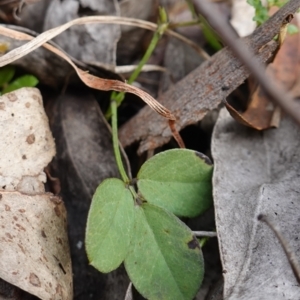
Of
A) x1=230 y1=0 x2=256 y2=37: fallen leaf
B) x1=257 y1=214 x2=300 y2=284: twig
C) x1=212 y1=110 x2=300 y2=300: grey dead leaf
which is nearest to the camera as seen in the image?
x1=257 y1=214 x2=300 y2=284: twig

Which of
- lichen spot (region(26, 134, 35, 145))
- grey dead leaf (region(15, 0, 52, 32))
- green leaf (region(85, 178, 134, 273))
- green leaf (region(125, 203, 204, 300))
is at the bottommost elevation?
green leaf (region(125, 203, 204, 300))

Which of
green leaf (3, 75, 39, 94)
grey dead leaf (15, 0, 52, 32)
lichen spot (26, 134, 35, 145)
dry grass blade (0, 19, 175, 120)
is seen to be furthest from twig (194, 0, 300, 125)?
grey dead leaf (15, 0, 52, 32)

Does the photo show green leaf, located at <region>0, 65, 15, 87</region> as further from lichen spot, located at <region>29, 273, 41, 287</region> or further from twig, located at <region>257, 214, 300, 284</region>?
twig, located at <region>257, 214, 300, 284</region>

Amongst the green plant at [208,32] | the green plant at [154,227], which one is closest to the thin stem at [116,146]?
the green plant at [154,227]

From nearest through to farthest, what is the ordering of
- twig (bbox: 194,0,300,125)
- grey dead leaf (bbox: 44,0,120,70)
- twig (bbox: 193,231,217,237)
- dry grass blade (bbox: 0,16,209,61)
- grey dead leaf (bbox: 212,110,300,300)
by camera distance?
twig (bbox: 194,0,300,125) < grey dead leaf (bbox: 212,110,300,300) < twig (bbox: 193,231,217,237) < dry grass blade (bbox: 0,16,209,61) < grey dead leaf (bbox: 44,0,120,70)

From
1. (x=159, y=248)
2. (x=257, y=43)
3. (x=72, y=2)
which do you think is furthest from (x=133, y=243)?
(x=72, y=2)

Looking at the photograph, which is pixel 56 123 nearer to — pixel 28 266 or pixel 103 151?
pixel 103 151
